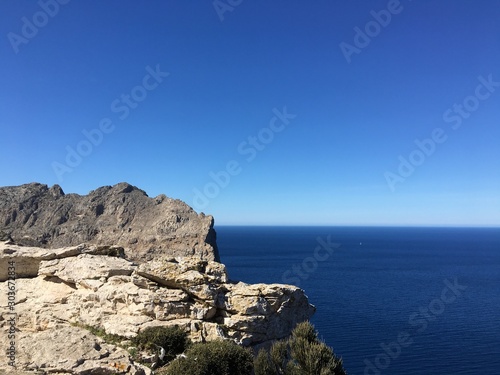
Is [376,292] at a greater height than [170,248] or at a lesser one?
lesser

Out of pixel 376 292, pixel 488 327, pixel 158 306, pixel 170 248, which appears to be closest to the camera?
pixel 158 306

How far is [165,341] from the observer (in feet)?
52.4

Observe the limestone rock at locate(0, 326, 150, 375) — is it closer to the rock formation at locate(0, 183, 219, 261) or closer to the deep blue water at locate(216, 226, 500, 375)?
the deep blue water at locate(216, 226, 500, 375)

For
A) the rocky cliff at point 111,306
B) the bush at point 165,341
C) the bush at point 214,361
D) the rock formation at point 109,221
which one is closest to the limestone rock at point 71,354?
the rocky cliff at point 111,306

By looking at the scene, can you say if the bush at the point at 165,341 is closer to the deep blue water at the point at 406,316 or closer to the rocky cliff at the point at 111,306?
the rocky cliff at the point at 111,306

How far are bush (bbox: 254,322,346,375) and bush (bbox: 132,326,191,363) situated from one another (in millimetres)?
3579

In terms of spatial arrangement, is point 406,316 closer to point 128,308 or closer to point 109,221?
point 128,308

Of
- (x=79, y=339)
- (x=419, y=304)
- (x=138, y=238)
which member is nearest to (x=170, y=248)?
(x=138, y=238)

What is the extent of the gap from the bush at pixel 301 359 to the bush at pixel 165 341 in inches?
141

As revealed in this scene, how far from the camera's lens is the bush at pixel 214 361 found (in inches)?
537

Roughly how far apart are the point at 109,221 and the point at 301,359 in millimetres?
134106

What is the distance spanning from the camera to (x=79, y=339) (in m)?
15.8

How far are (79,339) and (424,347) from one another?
5274cm

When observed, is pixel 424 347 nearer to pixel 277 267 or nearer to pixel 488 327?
pixel 488 327
